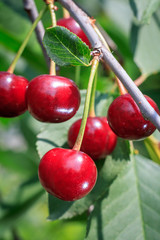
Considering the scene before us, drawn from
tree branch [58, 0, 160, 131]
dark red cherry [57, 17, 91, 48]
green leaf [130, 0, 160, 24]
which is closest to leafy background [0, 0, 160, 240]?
green leaf [130, 0, 160, 24]

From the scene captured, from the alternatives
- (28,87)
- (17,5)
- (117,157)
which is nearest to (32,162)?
(17,5)

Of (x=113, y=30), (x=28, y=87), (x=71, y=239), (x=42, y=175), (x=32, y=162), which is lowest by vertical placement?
(x=71, y=239)

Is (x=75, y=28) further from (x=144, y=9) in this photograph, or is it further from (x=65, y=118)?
(x=65, y=118)

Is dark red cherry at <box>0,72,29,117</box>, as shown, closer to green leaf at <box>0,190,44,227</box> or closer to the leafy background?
the leafy background

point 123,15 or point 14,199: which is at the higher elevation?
point 123,15

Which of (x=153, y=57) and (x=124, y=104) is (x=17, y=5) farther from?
(x=124, y=104)
